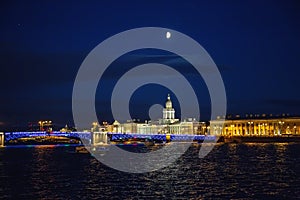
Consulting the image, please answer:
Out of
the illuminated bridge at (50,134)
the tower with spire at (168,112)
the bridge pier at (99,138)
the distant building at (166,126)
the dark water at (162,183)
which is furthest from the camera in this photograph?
the tower with spire at (168,112)

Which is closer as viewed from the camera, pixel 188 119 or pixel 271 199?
pixel 271 199

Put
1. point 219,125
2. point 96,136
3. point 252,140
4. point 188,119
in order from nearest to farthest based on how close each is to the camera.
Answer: point 96,136 → point 252,140 → point 219,125 → point 188,119

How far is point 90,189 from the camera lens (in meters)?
26.0

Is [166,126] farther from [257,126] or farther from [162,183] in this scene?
[162,183]

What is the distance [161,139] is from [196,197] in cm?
7960

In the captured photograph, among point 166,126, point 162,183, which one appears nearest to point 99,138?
point 166,126

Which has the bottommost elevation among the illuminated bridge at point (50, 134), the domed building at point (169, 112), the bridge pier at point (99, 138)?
the bridge pier at point (99, 138)

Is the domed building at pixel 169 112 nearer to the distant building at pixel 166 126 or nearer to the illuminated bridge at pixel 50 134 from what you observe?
the distant building at pixel 166 126

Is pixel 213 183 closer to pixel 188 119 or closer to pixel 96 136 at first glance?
pixel 96 136

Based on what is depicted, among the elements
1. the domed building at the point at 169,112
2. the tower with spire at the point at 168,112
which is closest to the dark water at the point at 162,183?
the tower with spire at the point at 168,112

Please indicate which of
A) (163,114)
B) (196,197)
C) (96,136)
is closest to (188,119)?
(163,114)

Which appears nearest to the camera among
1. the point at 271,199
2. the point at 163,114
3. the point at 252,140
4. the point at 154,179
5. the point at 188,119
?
the point at 271,199

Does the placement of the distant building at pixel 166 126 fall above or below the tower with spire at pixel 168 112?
below

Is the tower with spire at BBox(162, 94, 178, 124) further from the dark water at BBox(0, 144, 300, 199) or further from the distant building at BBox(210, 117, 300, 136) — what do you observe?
the dark water at BBox(0, 144, 300, 199)
